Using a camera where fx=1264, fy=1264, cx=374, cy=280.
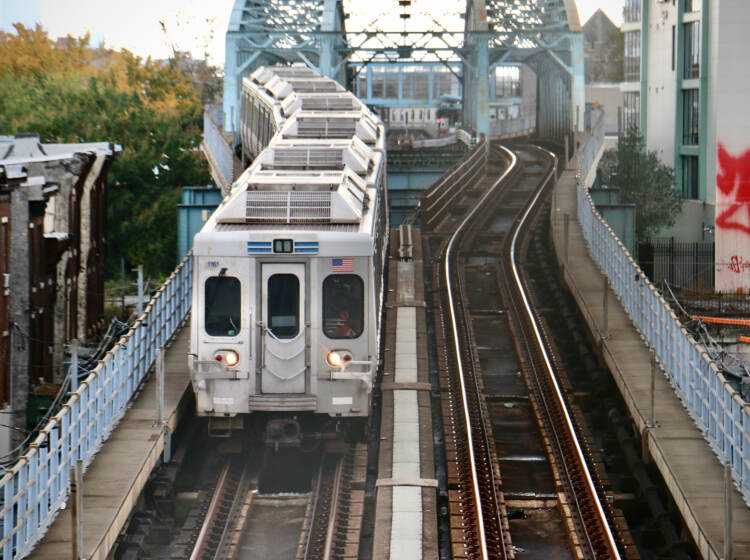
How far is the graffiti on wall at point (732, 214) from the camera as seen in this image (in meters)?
39.9

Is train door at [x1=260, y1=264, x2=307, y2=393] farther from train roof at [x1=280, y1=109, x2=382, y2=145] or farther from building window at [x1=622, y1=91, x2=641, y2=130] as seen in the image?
building window at [x1=622, y1=91, x2=641, y2=130]

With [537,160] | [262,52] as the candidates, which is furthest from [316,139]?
[262,52]

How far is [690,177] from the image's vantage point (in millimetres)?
52281

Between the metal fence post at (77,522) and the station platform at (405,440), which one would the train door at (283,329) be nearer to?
the station platform at (405,440)

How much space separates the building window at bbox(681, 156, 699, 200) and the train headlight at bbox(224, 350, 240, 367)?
3791 cm

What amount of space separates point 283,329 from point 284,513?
2.47 metres

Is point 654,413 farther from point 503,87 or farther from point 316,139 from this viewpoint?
point 503,87

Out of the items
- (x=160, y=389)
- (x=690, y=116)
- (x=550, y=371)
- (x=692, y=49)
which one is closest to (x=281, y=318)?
(x=160, y=389)

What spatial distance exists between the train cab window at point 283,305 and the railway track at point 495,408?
298cm

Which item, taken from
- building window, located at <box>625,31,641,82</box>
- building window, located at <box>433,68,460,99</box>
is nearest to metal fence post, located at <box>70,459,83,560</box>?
building window, located at <box>625,31,641,82</box>

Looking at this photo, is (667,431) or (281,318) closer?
(667,431)

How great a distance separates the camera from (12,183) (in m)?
20.7

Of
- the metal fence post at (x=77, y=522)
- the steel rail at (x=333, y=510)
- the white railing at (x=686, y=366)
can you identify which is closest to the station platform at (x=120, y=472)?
the metal fence post at (x=77, y=522)

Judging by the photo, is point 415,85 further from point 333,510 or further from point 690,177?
point 333,510
